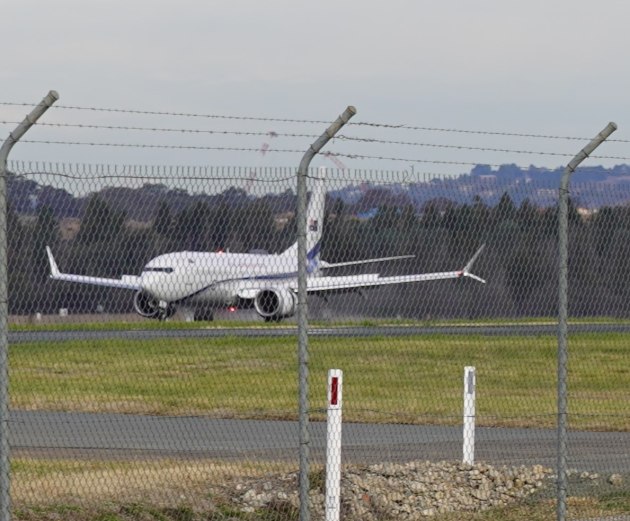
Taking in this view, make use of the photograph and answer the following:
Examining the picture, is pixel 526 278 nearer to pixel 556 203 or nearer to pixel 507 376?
pixel 556 203

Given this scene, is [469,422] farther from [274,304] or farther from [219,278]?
[219,278]

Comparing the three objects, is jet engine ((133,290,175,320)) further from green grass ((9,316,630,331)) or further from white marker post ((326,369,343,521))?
white marker post ((326,369,343,521))

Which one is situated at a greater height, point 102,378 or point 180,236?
point 180,236

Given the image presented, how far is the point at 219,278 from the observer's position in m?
10.8

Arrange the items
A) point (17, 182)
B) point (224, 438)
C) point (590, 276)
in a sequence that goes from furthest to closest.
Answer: point (224, 438) < point (590, 276) < point (17, 182)

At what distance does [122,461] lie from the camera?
49.3ft

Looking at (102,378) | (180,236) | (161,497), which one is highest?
(180,236)

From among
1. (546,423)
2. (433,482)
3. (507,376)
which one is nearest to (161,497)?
(433,482)

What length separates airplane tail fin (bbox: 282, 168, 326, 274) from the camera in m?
10.1

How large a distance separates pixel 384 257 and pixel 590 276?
2.46m

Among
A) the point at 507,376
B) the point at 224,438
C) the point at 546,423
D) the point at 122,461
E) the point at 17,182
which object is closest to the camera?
the point at 17,182

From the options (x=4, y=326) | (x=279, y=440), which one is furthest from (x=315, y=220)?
(x=279, y=440)

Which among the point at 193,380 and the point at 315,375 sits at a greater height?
the point at 315,375

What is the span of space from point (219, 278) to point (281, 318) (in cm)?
302
